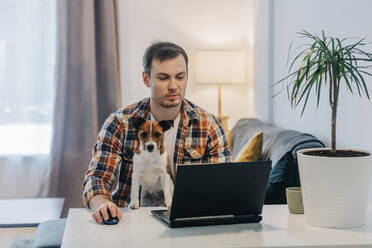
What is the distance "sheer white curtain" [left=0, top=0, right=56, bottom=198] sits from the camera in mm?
4250

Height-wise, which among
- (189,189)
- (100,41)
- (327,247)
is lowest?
(327,247)

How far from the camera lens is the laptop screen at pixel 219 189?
140cm

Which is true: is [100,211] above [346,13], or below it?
below

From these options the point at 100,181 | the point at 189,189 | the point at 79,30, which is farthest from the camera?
the point at 79,30

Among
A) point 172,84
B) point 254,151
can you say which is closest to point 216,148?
point 172,84

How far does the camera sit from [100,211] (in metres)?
1.54

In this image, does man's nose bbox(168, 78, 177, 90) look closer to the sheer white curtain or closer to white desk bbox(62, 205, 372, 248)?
white desk bbox(62, 205, 372, 248)

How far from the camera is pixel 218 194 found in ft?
4.76

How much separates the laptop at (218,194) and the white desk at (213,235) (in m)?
0.03

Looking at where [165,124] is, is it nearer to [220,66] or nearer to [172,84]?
[172,84]

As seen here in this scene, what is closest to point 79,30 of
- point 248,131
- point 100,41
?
point 100,41

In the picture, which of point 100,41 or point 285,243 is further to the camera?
point 100,41

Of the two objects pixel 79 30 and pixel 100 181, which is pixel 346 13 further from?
pixel 79 30

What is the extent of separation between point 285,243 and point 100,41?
10.6ft
